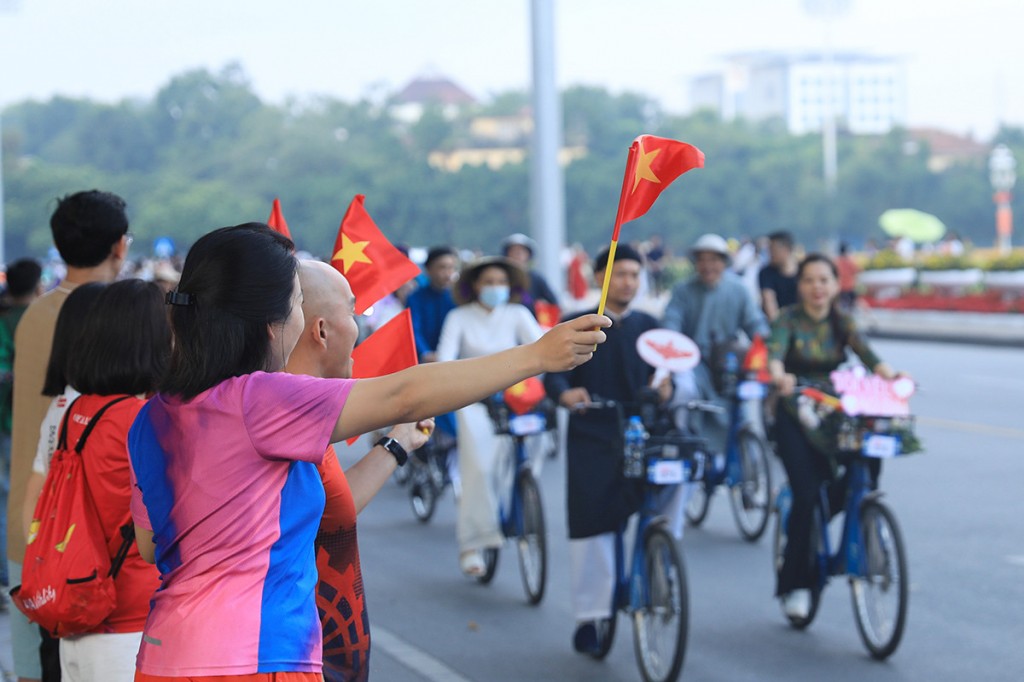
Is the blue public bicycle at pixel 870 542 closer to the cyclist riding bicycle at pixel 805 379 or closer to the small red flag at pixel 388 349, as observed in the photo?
the cyclist riding bicycle at pixel 805 379

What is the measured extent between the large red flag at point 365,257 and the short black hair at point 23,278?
15.4 ft

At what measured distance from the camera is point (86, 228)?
4.27m

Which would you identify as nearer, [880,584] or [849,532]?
[880,584]

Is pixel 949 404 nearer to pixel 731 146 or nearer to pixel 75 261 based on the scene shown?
pixel 75 261

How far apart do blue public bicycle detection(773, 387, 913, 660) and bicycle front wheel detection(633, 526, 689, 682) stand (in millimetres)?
940

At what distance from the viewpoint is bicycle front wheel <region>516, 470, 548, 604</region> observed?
7199 mm

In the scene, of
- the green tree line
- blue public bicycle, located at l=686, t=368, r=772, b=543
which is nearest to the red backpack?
blue public bicycle, located at l=686, t=368, r=772, b=543

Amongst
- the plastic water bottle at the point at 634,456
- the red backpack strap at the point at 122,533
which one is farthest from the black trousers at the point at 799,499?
the red backpack strap at the point at 122,533

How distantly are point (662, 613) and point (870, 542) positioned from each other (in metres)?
1.03

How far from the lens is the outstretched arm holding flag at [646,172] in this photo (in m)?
2.77

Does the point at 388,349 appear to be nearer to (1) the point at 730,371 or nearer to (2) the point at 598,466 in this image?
(2) the point at 598,466

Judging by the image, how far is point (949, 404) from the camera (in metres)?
15.1

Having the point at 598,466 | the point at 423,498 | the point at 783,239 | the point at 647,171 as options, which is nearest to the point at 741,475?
the point at 423,498

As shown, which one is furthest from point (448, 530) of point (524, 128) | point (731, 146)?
point (524, 128)
